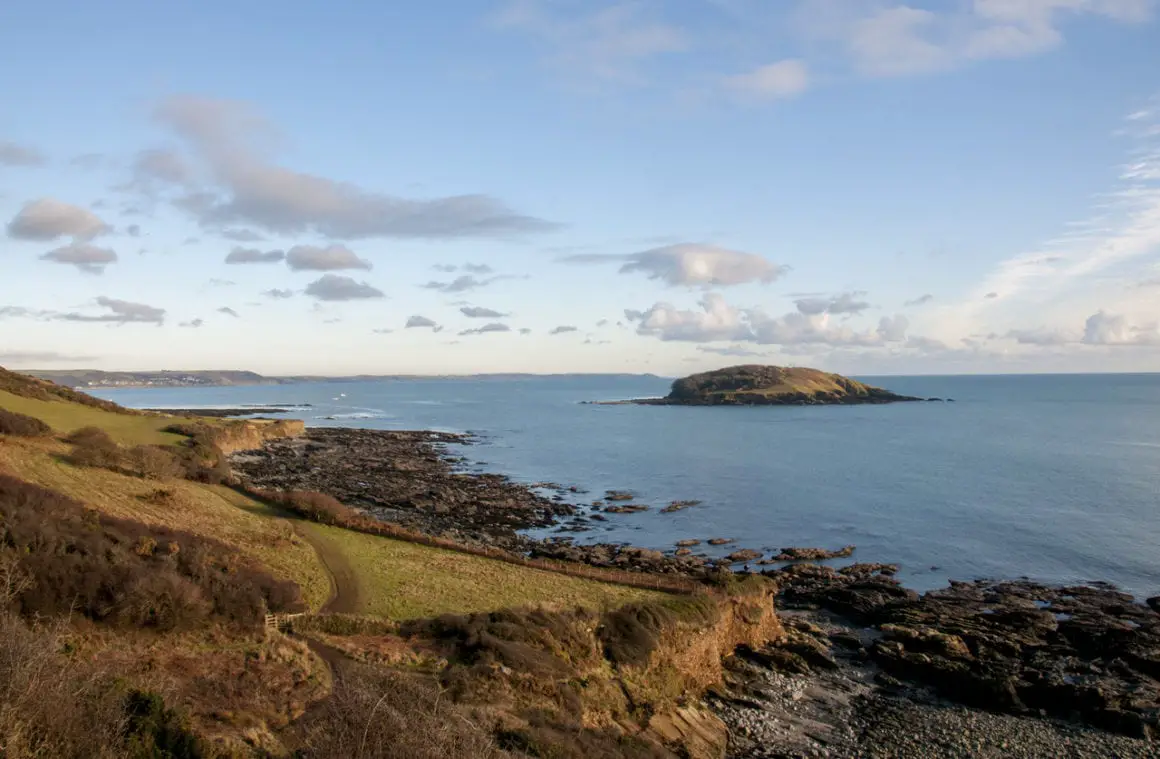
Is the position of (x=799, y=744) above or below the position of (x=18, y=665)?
below

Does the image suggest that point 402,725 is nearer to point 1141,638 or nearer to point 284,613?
point 284,613

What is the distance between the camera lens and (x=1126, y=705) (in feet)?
83.3

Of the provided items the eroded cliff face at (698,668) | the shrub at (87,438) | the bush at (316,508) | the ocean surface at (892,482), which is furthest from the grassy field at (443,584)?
the shrub at (87,438)

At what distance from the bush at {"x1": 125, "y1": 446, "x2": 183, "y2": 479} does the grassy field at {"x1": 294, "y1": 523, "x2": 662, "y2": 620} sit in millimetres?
11530

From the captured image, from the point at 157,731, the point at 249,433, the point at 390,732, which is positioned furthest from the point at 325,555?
the point at 249,433

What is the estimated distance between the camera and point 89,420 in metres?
66.4

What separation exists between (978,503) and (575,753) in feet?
190

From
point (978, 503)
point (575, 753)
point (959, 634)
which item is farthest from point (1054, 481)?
point (575, 753)

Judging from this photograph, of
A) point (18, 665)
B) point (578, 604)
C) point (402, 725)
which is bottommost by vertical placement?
point (578, 604)

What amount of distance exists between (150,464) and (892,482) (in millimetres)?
64183

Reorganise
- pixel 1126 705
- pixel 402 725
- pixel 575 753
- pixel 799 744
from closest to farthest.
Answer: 1. pixel 402 725
2. pixel 575 753
3. pixel 799 744
4. pixel 1126 705

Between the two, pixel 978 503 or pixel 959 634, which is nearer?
pixel 959 634

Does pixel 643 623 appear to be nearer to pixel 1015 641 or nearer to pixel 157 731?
pixel 157 731

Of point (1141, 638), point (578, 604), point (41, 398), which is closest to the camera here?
point (578, 604)
